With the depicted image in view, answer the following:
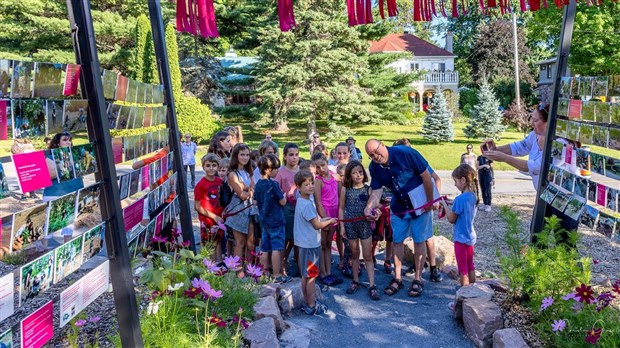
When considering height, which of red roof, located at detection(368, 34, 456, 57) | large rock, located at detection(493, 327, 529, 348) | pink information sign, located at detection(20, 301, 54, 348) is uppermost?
red roof, located at detection(368, 34, 456, 57)

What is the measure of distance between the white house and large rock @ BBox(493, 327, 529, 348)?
46.7 meters

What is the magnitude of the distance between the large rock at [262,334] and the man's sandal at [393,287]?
1.92 metres

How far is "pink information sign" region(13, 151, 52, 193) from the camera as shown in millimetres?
2189

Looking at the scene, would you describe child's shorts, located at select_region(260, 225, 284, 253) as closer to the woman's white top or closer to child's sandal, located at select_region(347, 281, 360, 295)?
child's sandal, located at select_region(347, 281, 360, 295)

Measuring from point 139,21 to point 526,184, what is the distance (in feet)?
64.7

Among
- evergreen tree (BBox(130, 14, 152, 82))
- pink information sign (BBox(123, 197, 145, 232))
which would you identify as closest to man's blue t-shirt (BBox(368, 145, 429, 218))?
pink information sign (BBox(123, 197, 145, 232))

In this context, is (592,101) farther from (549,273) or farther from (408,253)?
(408,253)

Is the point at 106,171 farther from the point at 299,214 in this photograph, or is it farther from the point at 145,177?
the point at 299,214

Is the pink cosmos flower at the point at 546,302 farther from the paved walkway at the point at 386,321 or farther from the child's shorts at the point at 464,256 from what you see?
the child's shorts at the point at 464,256

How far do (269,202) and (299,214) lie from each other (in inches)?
17.1

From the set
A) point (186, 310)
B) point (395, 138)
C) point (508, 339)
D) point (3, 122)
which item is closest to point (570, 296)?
point (508, 339)

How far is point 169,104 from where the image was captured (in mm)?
5219

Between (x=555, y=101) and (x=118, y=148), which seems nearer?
(x=118, y=148)

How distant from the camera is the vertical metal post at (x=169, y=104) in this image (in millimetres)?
4832
